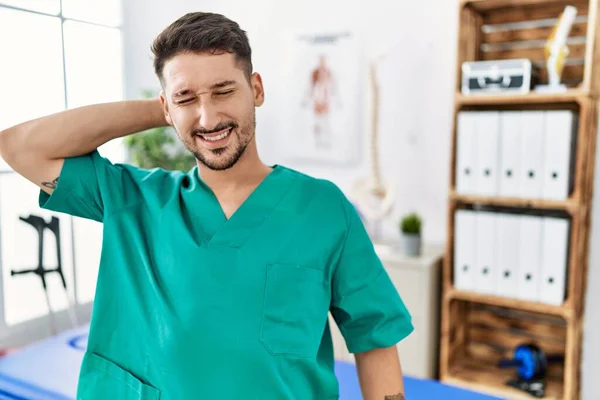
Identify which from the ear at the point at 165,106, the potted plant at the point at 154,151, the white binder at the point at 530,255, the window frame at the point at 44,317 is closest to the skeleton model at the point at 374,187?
the white binder at the point at 530,255

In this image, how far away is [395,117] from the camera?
2.65m

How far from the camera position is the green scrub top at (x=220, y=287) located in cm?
78

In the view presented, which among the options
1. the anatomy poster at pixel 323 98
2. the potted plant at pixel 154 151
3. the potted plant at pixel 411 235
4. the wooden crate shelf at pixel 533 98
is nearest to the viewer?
the wooden crate shelf at pixel 533 98

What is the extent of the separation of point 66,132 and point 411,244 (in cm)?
179

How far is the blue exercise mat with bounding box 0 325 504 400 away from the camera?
1.38 meters

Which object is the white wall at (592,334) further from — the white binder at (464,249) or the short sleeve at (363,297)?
the short sleeve at (363,297)

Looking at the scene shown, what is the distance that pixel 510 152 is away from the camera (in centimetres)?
210

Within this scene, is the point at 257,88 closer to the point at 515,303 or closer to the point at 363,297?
the point at 363,297

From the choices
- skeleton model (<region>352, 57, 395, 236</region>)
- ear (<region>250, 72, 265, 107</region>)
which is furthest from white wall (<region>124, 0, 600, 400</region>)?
ear (<region>250, 72, 265, 107</region>)

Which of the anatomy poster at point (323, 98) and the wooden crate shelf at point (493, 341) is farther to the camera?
the anatomy poster at point (323, 98)

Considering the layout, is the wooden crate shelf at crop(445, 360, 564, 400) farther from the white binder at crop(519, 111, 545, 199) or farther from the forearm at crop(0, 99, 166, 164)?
the forearm at crop(0, 99, 166, 164)

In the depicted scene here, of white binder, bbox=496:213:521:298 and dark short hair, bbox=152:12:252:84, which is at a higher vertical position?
dark short hair, bbox=152:12:252:84

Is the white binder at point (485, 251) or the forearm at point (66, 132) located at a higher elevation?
the forearm at point (66, 132)

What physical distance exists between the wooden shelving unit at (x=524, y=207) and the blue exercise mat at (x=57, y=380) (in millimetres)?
919
